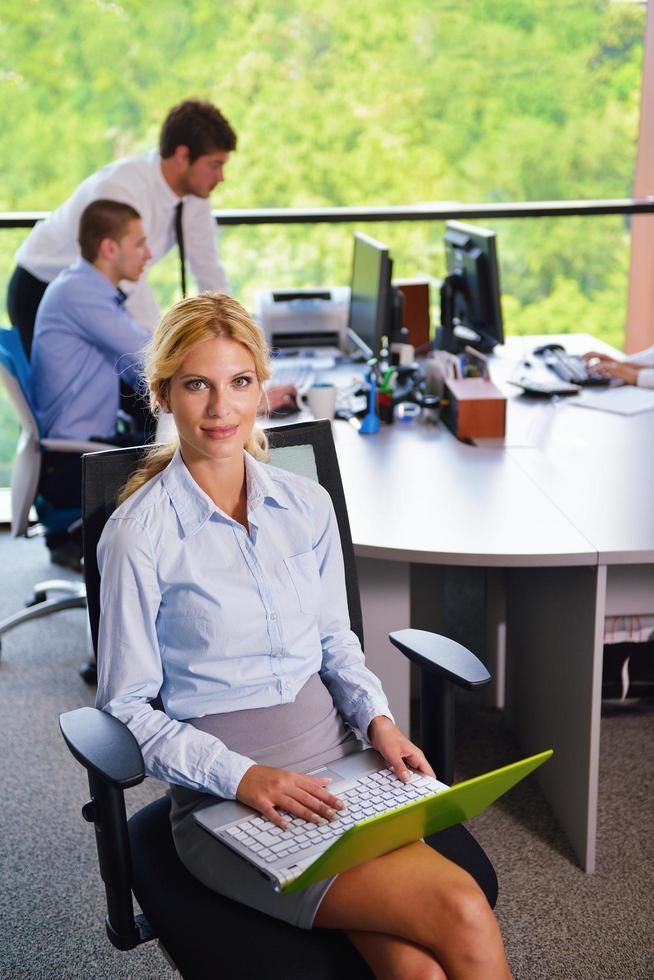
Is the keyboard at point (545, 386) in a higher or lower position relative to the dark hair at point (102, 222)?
lower

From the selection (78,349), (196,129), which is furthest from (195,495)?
(196,129)

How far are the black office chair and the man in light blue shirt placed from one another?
1594 mm

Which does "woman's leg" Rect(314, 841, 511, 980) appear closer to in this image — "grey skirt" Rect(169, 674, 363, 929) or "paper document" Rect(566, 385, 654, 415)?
"grey skirt" Rect(169, 674, 363, 929)

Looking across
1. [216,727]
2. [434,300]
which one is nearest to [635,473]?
[216,727]

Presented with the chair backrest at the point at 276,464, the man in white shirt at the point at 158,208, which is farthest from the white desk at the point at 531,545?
the man in white shirt at the point at 158,208

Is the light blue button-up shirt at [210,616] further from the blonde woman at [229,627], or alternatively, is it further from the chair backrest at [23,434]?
the chair backrest at [23,434]

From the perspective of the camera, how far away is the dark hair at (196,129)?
3.70m

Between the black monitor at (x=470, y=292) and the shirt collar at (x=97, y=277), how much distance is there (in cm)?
113

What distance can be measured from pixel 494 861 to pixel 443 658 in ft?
2.80

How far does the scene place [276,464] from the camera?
69.8 inches

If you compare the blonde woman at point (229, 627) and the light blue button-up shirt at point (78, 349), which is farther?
the light blue button-up shirt at point (78, 349)

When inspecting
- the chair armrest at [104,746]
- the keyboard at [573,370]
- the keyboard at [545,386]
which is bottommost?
the chair armrest at [104,746]

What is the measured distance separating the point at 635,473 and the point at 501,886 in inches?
36.6

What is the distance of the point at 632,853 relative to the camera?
7.39ft
